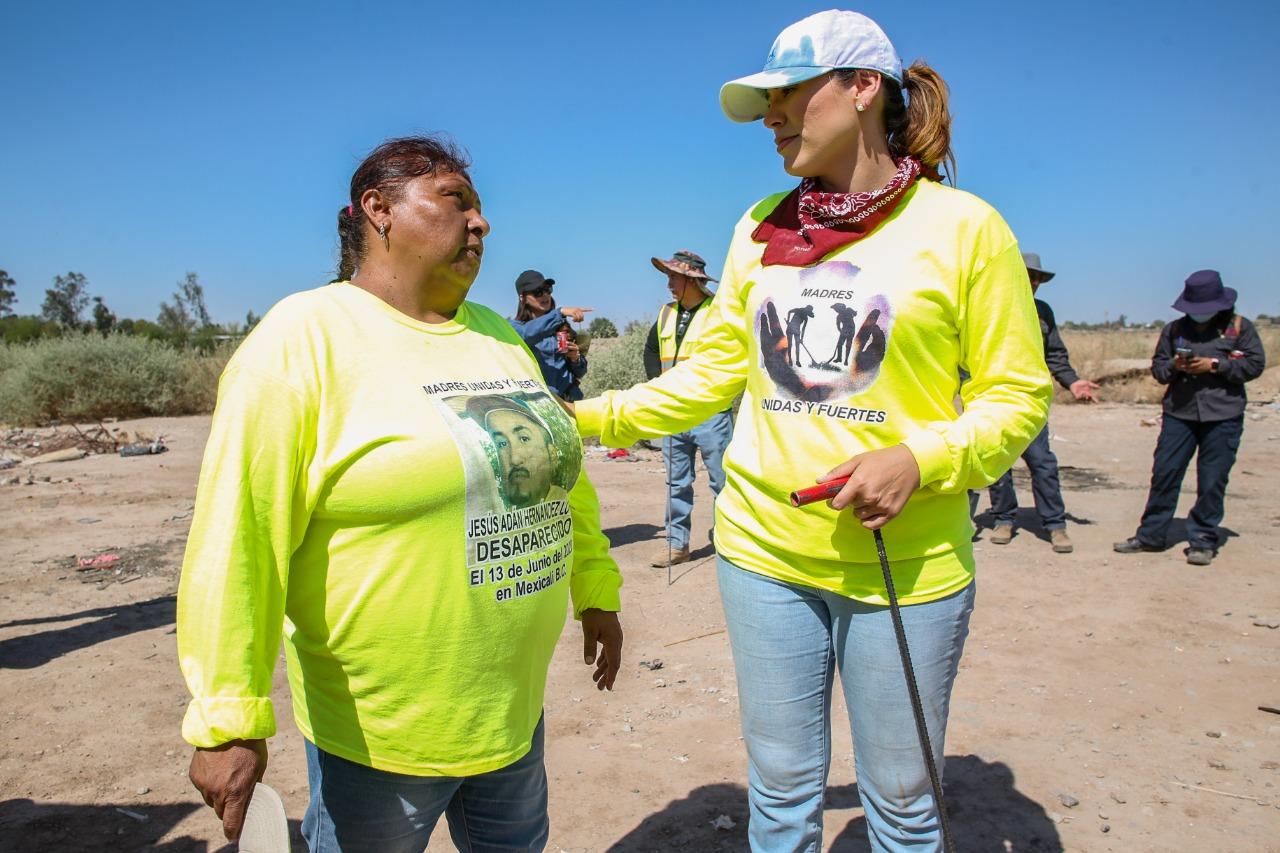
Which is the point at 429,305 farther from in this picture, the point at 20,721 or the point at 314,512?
the point at 20,721

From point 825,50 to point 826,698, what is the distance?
1570 millimetres

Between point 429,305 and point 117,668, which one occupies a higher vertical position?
point 429,305

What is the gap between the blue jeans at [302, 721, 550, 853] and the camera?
1.75 m

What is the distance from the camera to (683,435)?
22.7ft

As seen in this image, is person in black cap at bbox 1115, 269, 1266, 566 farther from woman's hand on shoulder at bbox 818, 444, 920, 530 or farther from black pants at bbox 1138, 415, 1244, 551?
woman's hand on shoulder at bbox 818, 444, 920, 530

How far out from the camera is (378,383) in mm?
1697

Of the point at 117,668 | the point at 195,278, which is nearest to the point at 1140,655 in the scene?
the point at 117,668

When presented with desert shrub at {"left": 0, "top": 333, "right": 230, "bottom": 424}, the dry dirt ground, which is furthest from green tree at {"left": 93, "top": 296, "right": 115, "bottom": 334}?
the dry dirt ground

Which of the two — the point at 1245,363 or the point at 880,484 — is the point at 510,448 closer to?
the point at 880,484

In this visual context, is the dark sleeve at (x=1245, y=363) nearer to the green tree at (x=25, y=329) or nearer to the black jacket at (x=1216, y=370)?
the black jacket at (x=1216, y=370)

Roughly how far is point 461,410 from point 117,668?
4.18 meters

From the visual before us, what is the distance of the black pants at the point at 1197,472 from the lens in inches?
257

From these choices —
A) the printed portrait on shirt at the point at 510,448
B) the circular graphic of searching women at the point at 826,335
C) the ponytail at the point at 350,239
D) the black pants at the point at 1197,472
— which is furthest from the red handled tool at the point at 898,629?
the black pants at the point at 1197,472

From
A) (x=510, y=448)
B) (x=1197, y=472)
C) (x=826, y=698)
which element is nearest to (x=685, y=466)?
(x=1197, y=472)
